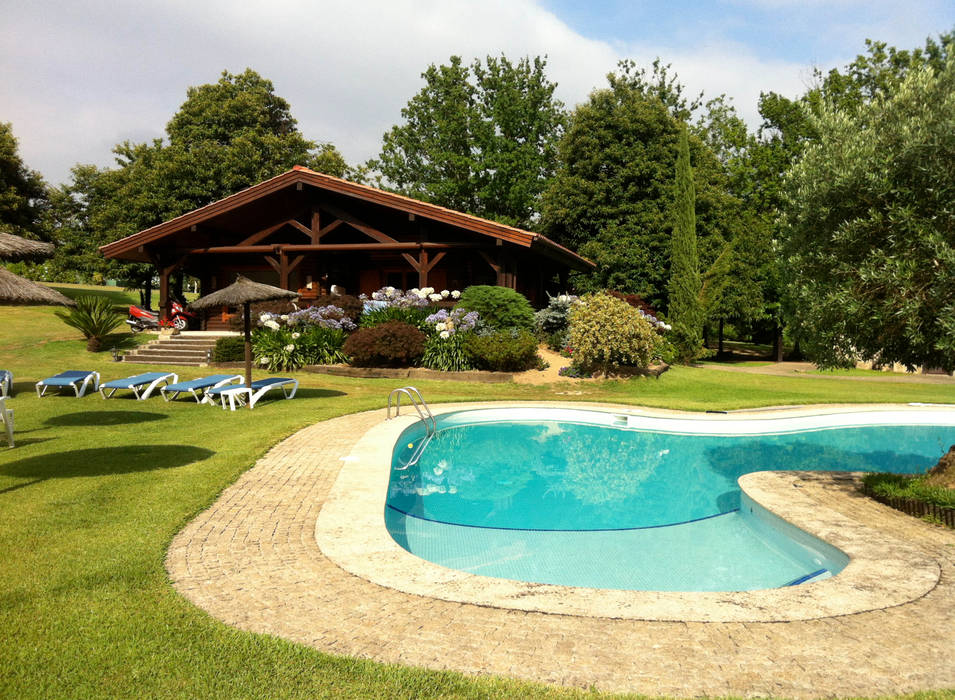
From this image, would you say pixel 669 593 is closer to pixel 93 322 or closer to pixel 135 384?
pixel 135 384

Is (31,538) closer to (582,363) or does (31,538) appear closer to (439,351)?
(439,351)

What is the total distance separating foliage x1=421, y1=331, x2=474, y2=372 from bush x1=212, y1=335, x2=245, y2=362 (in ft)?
20.0

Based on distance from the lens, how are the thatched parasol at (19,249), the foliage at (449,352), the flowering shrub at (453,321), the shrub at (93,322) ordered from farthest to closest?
the shrub at (93,322) → the flowering shrub at (453,321) → the foliage at (449,352) → the thatched parasol at (19,249)

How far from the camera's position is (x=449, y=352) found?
17.9 m

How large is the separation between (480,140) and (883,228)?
3661cm

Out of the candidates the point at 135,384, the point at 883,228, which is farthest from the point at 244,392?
the point at 883,228

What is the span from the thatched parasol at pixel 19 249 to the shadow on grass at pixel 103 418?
3.73m

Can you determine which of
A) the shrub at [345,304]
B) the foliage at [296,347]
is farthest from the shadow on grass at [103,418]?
the shrub at [345,304]

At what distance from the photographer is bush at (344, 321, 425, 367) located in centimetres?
1720

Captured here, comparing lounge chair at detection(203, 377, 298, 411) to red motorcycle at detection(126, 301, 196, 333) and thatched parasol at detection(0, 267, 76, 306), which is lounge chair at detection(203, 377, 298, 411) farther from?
red motorcycle at detection(126, 301, 196, 333)

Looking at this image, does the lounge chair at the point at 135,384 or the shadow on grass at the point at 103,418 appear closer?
the shadow on grass at the point at 103,418

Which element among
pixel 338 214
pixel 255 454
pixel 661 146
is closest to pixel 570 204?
pixel 661 146

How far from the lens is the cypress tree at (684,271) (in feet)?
80.9

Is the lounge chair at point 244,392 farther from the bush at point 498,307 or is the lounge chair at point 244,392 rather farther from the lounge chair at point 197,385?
the bush at point 498,307
